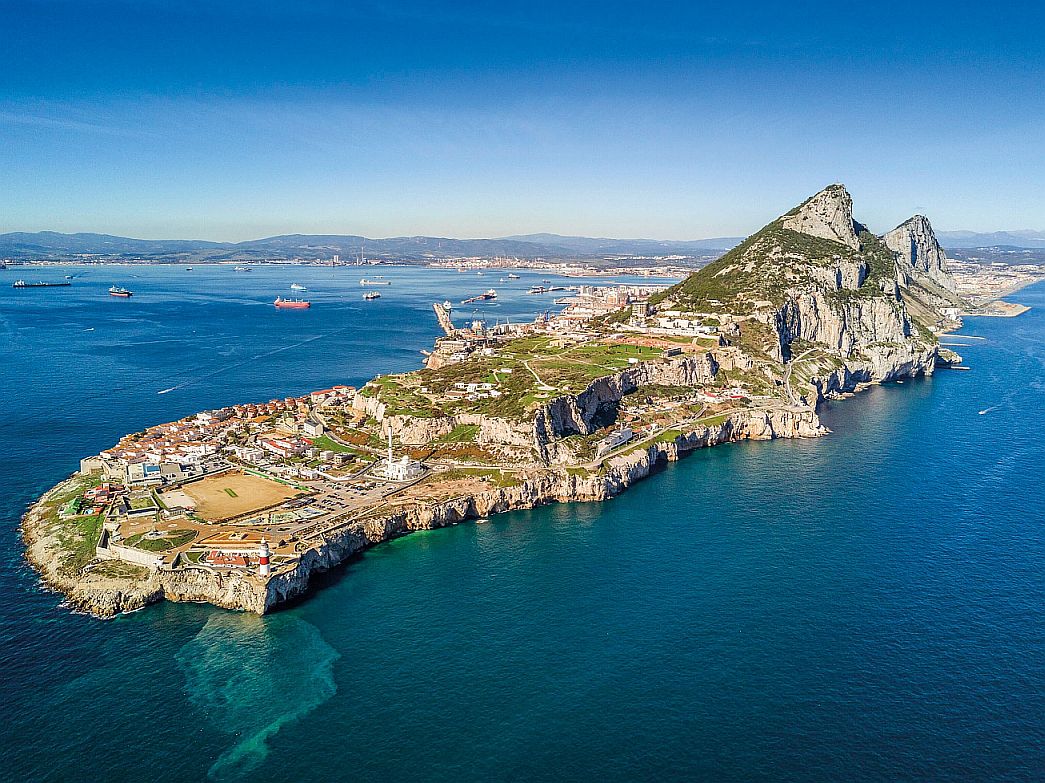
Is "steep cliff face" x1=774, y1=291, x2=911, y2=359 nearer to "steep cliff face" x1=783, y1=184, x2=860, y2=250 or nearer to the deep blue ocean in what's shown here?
"steep cliff face" x1=783, y1=184, x2=860, y2=250

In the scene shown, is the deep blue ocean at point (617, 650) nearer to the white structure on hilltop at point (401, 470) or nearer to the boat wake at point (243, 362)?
the white structure on hilltop at point (401, 470)

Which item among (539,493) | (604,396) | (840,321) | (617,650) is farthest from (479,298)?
(617,650)

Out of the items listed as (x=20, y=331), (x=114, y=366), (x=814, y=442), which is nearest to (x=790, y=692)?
(x=814, y=442)

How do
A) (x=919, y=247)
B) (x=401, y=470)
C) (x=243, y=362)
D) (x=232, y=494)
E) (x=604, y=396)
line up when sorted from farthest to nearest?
(x=919, y=247) < (x=243, y=362) < (x=604, y=396) < (x=401, y=470) < (x=232, y=494)

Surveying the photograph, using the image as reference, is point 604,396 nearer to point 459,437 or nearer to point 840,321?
point 459,437

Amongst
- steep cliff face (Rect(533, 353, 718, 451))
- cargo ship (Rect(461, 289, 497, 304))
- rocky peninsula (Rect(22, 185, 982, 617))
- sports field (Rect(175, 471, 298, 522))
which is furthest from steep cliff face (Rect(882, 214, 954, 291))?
sports field (Rect(175, 471, 298, 522))

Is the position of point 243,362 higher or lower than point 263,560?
higher
